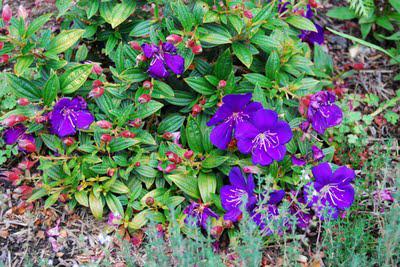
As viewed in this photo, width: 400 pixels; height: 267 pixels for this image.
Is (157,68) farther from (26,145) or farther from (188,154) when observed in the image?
(26,145)

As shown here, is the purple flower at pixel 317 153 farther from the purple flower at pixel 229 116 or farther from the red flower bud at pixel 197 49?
the red flower bud at pixel 197 49

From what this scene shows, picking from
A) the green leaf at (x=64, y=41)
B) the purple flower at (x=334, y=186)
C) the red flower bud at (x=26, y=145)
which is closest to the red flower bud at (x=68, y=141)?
the red flower bud at (x=26, y=145)

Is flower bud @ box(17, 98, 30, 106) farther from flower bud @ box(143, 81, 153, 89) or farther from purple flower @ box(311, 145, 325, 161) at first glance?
purple flower @ box(311, 145, 325, 161)

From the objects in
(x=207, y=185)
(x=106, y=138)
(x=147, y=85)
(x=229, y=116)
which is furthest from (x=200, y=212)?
(x=147, y=85)

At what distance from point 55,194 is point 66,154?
0.79 feet

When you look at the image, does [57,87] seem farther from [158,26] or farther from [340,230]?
[340,230]

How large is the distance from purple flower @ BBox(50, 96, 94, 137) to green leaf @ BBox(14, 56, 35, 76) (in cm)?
27

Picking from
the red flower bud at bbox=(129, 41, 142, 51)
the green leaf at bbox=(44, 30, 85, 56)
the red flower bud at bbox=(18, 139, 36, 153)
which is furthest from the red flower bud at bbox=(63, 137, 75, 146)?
the red flower bud at bbox=(129, 41, 142, 51)

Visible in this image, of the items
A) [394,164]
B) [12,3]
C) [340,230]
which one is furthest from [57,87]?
[394,164]

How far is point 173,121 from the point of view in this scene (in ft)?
11.1

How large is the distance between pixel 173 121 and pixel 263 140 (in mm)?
624

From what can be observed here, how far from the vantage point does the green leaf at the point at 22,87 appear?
3182 millimetres

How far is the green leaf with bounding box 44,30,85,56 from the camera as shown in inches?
128

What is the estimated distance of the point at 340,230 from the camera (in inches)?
119
